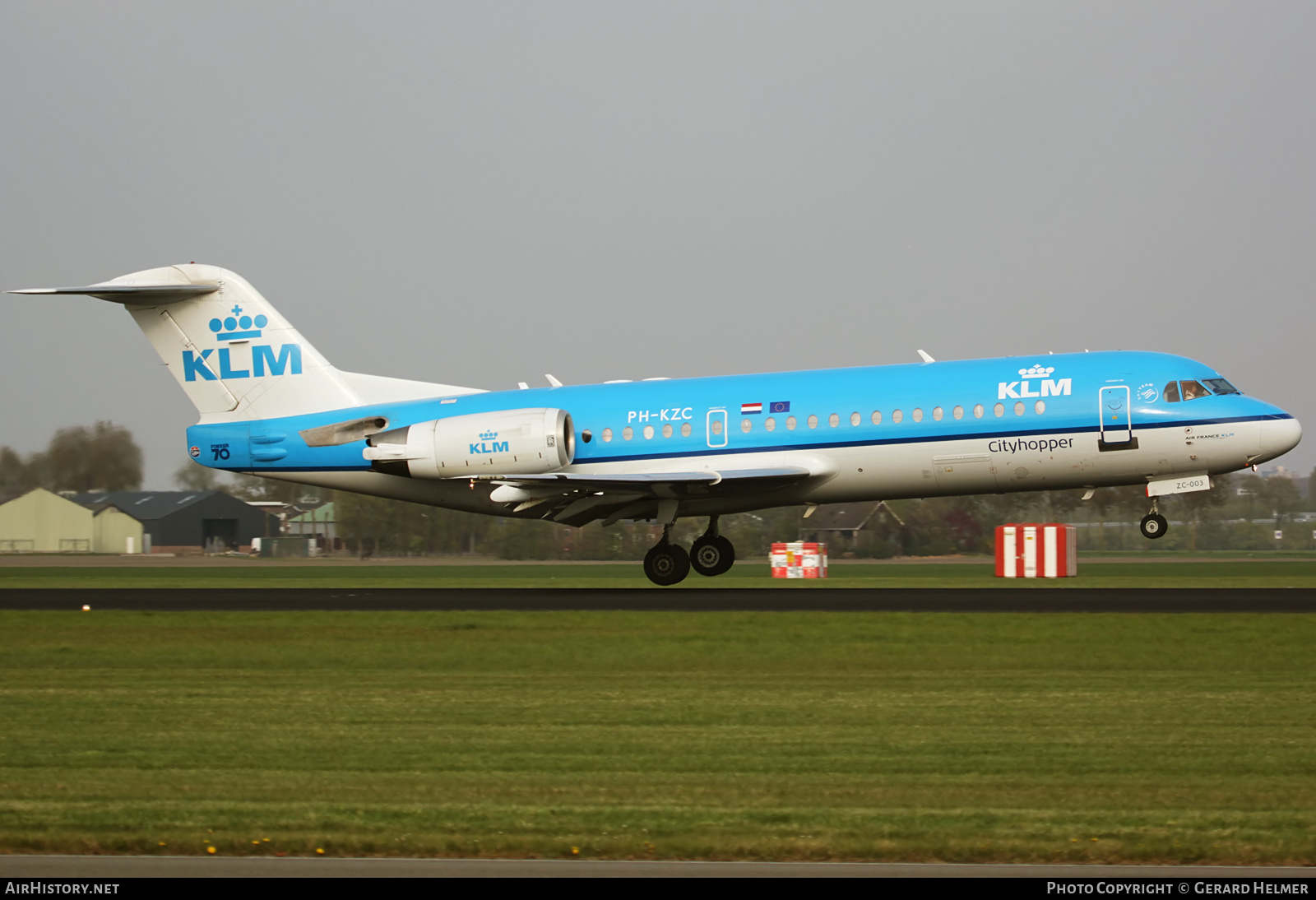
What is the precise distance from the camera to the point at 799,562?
128 feet

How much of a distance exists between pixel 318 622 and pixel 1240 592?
1723 cm

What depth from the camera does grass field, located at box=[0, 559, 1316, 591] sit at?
1271 inches

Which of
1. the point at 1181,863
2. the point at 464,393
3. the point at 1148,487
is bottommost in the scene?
the point at 1181,863

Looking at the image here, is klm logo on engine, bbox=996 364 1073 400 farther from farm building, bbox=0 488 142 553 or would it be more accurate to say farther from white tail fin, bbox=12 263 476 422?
farm building, bbox=0 488 142 553

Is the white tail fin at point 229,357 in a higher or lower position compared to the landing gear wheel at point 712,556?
higher

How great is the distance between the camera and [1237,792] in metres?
9.64

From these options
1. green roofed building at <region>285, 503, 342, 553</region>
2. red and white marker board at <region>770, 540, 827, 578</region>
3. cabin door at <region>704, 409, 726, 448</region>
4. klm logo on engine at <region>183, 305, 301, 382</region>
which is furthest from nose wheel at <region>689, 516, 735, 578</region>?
green roofed building at <region>285, 503, 342, 553</region>

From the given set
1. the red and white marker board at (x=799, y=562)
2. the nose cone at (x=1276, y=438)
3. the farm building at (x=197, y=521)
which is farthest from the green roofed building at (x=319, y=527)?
the nose cone at (x=1276, y=438)

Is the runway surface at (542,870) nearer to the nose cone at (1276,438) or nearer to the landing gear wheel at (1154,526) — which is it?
the landing gear wheel at (1154,526)

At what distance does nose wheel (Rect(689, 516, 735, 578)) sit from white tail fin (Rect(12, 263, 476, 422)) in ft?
20.5

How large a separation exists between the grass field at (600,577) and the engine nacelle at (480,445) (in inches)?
157

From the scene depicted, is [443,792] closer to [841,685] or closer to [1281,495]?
[841,685]

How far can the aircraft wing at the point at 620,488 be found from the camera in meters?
26.9
